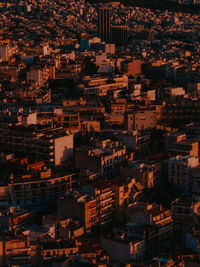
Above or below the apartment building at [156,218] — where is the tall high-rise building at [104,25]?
above

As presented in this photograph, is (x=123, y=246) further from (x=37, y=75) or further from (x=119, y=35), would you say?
(x=119, y=35)

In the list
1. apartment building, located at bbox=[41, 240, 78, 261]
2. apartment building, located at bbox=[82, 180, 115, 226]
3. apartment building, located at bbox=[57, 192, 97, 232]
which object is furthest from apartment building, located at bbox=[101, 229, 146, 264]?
apartment building, located at bbox=[82, 180, 115, 226]

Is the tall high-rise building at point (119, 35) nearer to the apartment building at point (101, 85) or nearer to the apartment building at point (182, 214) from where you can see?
the apartment building at point (101, 85)

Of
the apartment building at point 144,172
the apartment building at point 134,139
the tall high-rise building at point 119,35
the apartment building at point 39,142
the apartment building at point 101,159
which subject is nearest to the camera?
the apartment building at point 144,172

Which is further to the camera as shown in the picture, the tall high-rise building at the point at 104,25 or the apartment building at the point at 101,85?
the tall high-rise building at the point at 104,25

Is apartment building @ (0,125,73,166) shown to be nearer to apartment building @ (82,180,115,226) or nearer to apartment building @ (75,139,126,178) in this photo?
apartment building @ (75,139,126,178)

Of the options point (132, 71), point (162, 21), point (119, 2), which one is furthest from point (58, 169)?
point (119, 2)

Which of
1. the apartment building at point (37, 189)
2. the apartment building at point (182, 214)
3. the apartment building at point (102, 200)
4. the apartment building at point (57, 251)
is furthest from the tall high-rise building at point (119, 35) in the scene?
the apartment building at point (57, 251)
